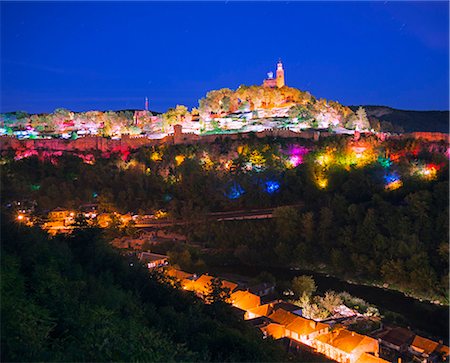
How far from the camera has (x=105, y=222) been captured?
54.2 ft

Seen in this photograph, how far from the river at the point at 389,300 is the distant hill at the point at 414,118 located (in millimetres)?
33870

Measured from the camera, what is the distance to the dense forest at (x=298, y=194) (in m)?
13.2

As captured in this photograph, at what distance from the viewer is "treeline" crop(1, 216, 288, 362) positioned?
3273mm

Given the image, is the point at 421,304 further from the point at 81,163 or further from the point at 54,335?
the point at 81,163

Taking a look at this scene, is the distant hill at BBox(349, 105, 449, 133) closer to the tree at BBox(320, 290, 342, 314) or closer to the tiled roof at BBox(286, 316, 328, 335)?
the tree at BBox(320, 290, 342, 314)

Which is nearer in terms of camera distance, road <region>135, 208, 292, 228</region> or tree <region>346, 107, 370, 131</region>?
road <region>135, 208, 292, 228</region>

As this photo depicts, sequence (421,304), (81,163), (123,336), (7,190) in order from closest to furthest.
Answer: (123,336) < (7,190) < (421,304) < (81,163)

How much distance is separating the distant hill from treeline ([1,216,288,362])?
4143cm

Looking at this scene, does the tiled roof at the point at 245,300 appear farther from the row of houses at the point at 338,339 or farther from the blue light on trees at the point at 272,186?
the blue light on trees at the point at 272,186

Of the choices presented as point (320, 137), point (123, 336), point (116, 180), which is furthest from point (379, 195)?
point (123, 336)

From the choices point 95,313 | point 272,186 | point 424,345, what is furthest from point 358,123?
point 95,313

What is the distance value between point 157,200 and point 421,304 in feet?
36.5

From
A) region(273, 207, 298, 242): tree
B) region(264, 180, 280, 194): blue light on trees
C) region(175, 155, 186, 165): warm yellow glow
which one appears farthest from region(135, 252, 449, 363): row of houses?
region(175, 155, 186, 165): warm yellow glow

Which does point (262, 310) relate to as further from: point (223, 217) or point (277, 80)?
point (277, 80)
